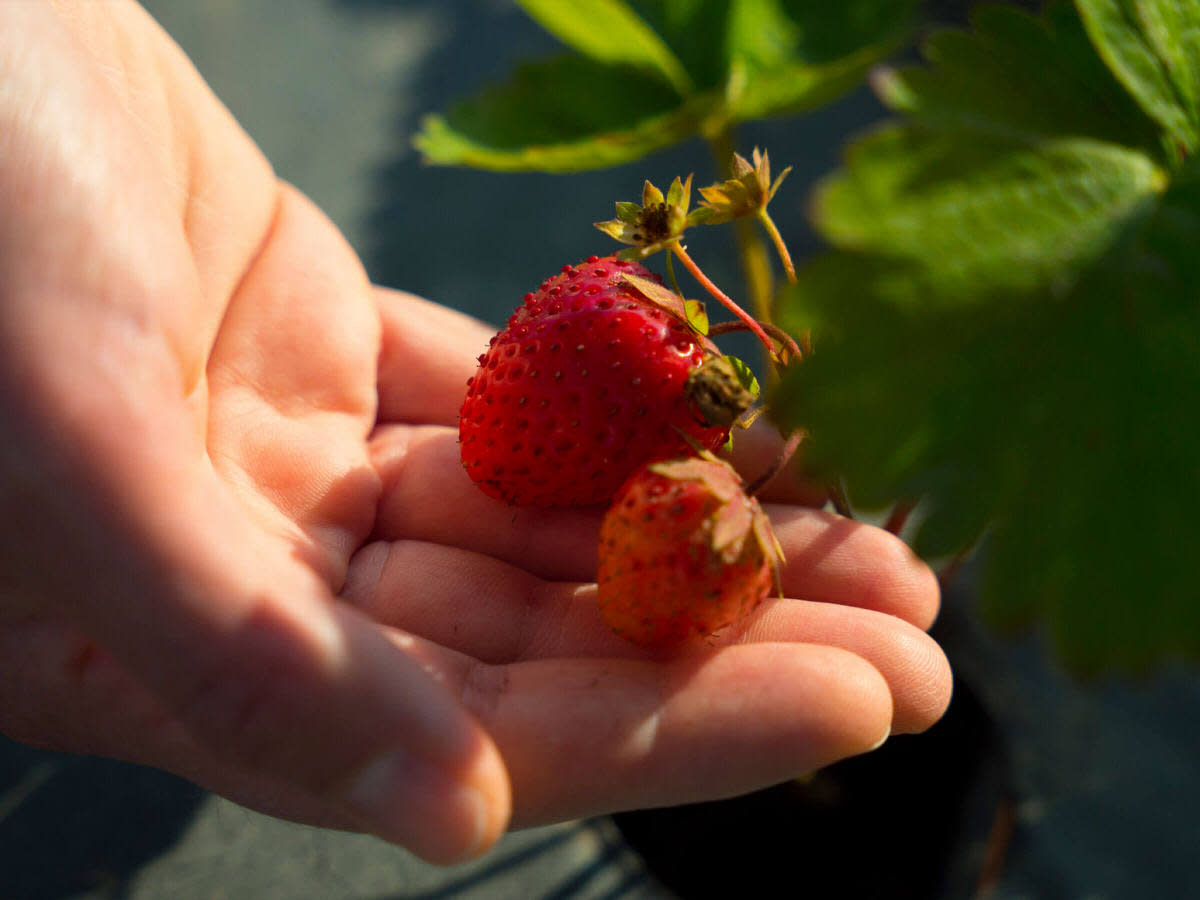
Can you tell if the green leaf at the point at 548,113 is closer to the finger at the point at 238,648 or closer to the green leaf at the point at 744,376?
the green leaf at the point at 744,376

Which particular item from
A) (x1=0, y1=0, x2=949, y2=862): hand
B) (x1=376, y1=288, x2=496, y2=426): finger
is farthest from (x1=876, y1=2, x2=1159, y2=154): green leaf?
(x1=376, y1=288, x2=496, y2=426): finger

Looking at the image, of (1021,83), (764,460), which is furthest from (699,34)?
(764,460)

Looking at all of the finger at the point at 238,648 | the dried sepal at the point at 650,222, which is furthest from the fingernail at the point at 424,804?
the dried sepal at the point at 650,222

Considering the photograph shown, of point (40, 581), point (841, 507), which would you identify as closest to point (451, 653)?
point (40, 581)

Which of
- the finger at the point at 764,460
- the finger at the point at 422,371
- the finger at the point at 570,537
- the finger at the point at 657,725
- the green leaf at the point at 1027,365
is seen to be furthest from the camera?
the finger at the point at 422,371

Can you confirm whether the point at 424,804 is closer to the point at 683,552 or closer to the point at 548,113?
the point at 683,552

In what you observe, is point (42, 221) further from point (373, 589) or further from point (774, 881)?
point (774, 881)
